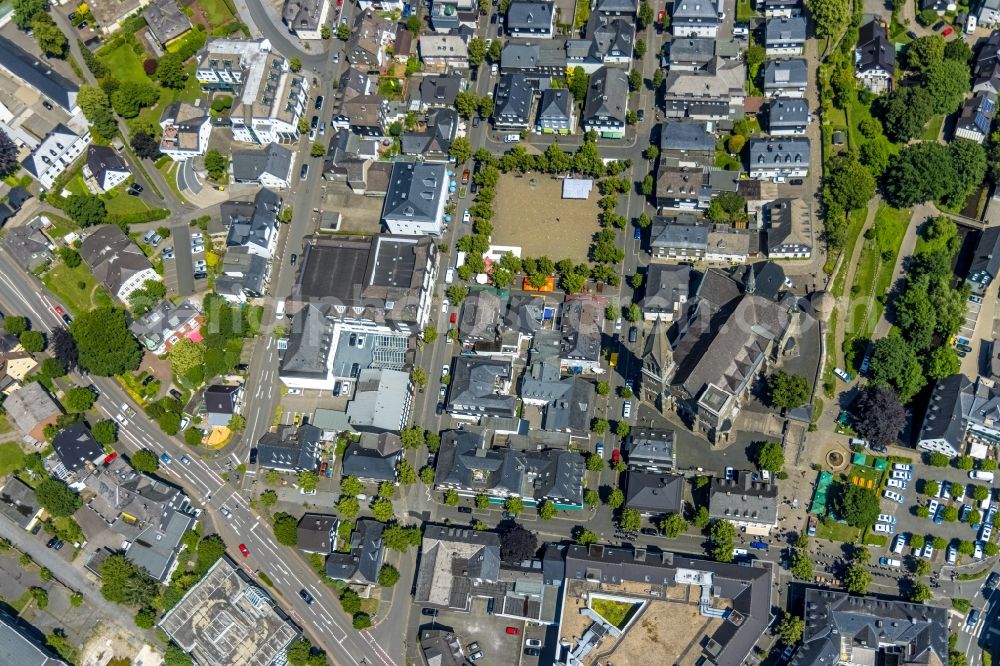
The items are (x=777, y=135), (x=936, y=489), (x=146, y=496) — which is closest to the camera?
(x=936, y=489)

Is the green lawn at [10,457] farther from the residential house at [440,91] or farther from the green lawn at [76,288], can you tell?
the residential house at [440,91]

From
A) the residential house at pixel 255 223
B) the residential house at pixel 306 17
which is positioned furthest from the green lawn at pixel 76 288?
the residential house at pixel 306 17

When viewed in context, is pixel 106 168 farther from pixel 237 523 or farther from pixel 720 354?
pixel 720 354

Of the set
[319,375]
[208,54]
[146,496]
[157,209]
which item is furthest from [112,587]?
[208,54]

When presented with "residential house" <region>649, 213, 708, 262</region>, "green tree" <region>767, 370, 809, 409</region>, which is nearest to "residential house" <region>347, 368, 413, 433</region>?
"residential house" <region>649, 213, 708, 262</region>

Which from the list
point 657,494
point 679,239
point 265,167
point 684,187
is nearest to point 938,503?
point 657,494

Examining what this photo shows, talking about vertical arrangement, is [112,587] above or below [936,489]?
below

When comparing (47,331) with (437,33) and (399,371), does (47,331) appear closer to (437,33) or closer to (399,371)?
(399,371)
